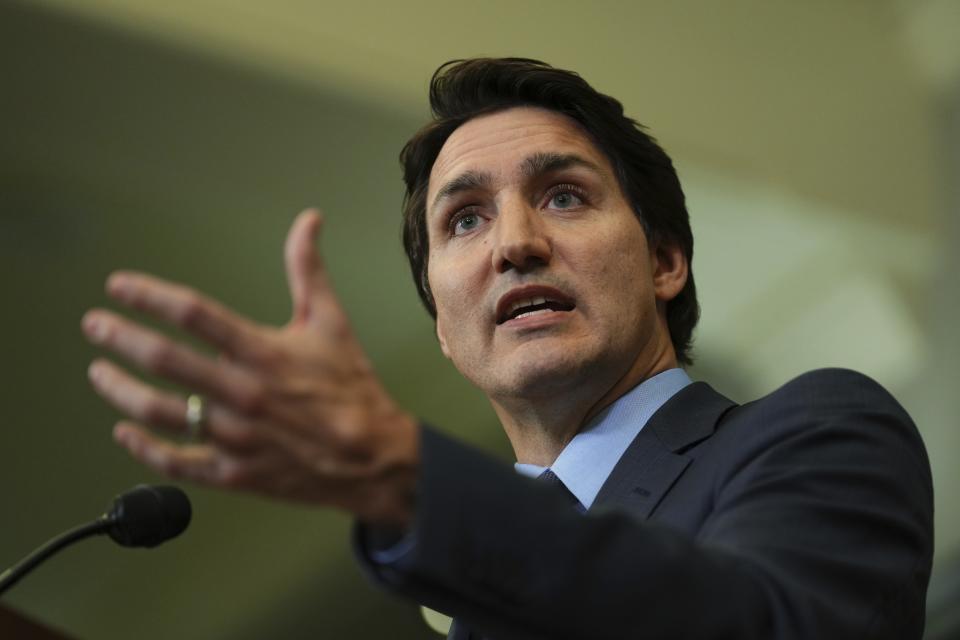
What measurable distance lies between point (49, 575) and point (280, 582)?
0.95 m

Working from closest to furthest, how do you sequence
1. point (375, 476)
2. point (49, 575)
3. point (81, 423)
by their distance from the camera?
point (375, 476) < point (81, 423) < point (49, 575)

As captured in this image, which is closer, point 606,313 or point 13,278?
point 606,313

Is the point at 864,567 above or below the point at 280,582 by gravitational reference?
above

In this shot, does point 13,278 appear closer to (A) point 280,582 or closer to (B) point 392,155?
(B) point 392,155

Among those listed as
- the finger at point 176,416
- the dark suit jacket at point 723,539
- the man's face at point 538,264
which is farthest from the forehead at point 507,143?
the finger at point 176,416

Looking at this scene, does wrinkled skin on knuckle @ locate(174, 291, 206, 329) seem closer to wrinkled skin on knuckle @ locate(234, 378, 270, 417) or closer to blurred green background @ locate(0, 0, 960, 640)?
wrinkled skin on knuckle @ locate(234, 378, 270, 417)

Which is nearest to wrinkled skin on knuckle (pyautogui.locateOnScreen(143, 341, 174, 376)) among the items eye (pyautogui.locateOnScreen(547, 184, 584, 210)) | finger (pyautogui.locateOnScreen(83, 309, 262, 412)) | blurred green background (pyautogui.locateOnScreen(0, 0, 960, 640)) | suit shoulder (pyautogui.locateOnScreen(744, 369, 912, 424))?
finger (pyautogui.locateOnScreen(83, 309, 262, 412))

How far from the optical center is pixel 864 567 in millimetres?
1064

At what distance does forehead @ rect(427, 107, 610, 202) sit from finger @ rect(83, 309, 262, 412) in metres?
1.07

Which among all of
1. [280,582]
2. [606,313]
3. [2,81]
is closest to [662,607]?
[606,313]

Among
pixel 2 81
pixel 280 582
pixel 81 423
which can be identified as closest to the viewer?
pixel 2 81

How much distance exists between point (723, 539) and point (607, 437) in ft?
1.93

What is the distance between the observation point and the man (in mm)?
842

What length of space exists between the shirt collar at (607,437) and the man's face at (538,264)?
4cm
